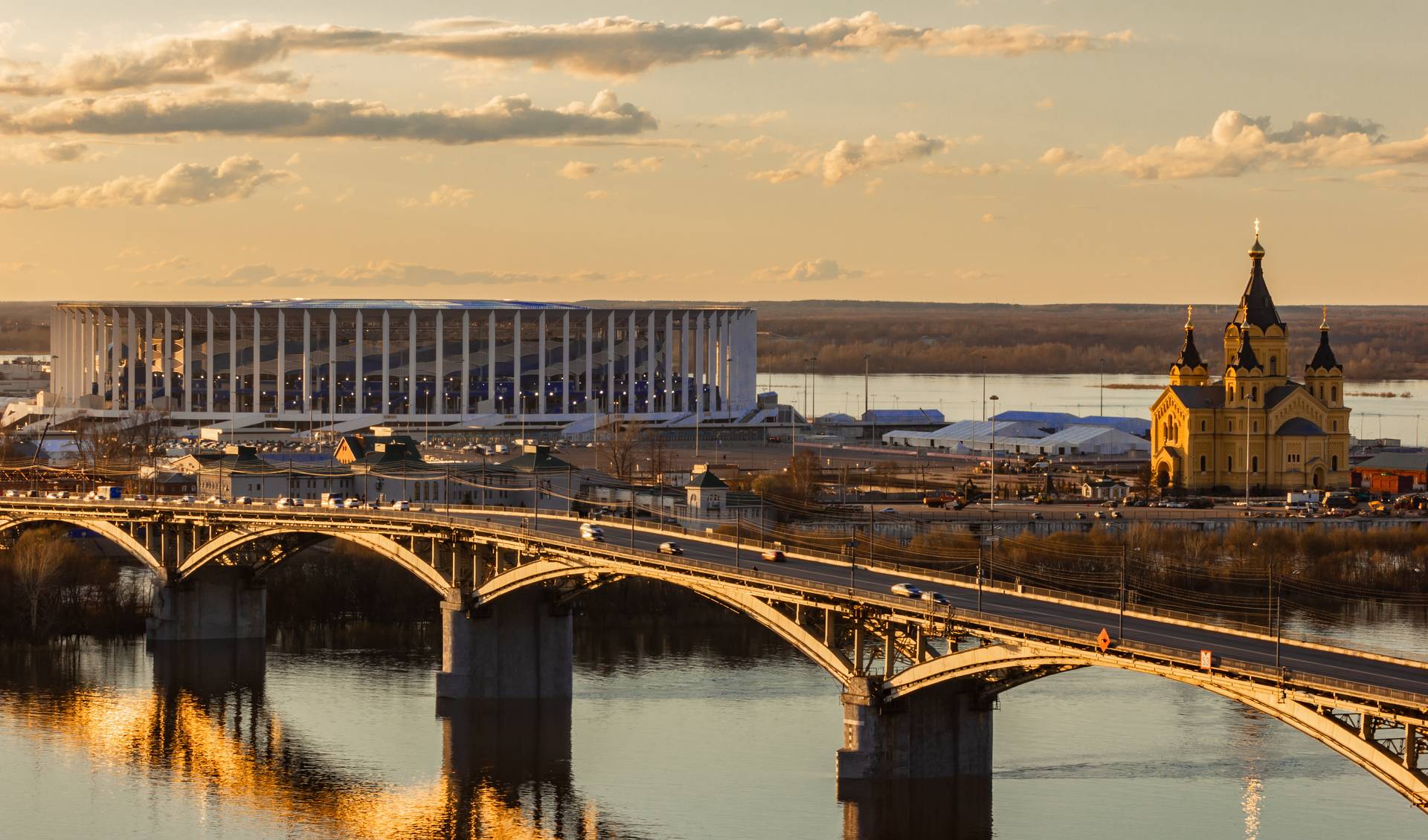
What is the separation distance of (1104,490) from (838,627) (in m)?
79.2

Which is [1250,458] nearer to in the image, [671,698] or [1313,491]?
[1313,491]

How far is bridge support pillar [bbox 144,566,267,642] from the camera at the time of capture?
10019cm

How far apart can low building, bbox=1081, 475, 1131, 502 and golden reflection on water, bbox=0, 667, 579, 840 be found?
217ft

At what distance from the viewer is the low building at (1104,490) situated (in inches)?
5512

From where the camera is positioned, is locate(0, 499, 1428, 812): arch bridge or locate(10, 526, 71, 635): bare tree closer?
locate(0, 499, 1428, 812): arch bridge

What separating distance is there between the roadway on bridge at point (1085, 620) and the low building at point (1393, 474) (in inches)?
2915

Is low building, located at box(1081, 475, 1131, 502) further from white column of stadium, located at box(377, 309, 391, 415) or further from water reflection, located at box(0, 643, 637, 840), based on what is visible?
white column of stadium, located at box(377, 309, 391, 415)

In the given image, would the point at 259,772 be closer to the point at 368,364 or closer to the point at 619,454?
the point at 619,454

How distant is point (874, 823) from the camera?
199 ft

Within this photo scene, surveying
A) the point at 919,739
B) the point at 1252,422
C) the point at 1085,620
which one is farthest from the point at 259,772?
the point at 1252,422

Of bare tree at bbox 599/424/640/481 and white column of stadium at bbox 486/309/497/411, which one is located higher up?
white column of stadium at bbox 486/309/497/411

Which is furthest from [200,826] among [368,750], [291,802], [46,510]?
[46,510]

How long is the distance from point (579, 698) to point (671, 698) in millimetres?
3726

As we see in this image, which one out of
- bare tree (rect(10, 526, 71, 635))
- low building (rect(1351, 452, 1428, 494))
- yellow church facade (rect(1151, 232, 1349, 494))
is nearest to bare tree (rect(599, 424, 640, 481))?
yellow church facade (rect(1151, 232, 1349, 494))
